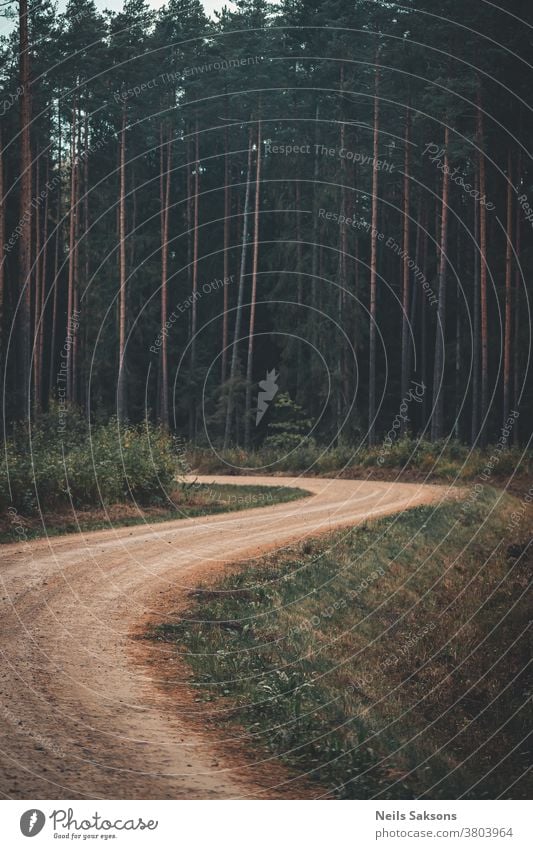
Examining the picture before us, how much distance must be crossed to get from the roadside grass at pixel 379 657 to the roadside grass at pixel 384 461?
11874 millimetres

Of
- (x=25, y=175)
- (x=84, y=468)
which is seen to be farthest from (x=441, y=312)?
(x=25, y=175)

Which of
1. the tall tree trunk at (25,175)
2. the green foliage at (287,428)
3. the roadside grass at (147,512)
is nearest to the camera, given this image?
the roadside grass at (147,512)

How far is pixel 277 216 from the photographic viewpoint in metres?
47.9

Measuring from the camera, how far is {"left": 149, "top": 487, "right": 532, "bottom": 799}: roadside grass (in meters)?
6.76

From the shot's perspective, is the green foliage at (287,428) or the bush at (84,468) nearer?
the bush at (84,468)

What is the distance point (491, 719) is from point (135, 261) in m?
41.7

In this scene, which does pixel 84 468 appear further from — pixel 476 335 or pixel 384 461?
pixel 476 335

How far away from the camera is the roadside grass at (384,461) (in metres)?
30.0

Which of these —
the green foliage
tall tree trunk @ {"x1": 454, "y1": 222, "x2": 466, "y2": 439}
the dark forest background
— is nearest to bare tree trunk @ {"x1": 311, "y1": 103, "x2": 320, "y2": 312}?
the dark forest background

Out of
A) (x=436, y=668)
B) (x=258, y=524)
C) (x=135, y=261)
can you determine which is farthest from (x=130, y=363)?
(x=436, y=668)

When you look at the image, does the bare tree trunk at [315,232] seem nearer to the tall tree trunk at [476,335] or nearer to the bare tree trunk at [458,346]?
the bare tree trunk at [458,346]

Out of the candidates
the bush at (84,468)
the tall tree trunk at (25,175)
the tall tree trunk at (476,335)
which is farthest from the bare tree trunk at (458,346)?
the tall tree trunk at (25,175)
